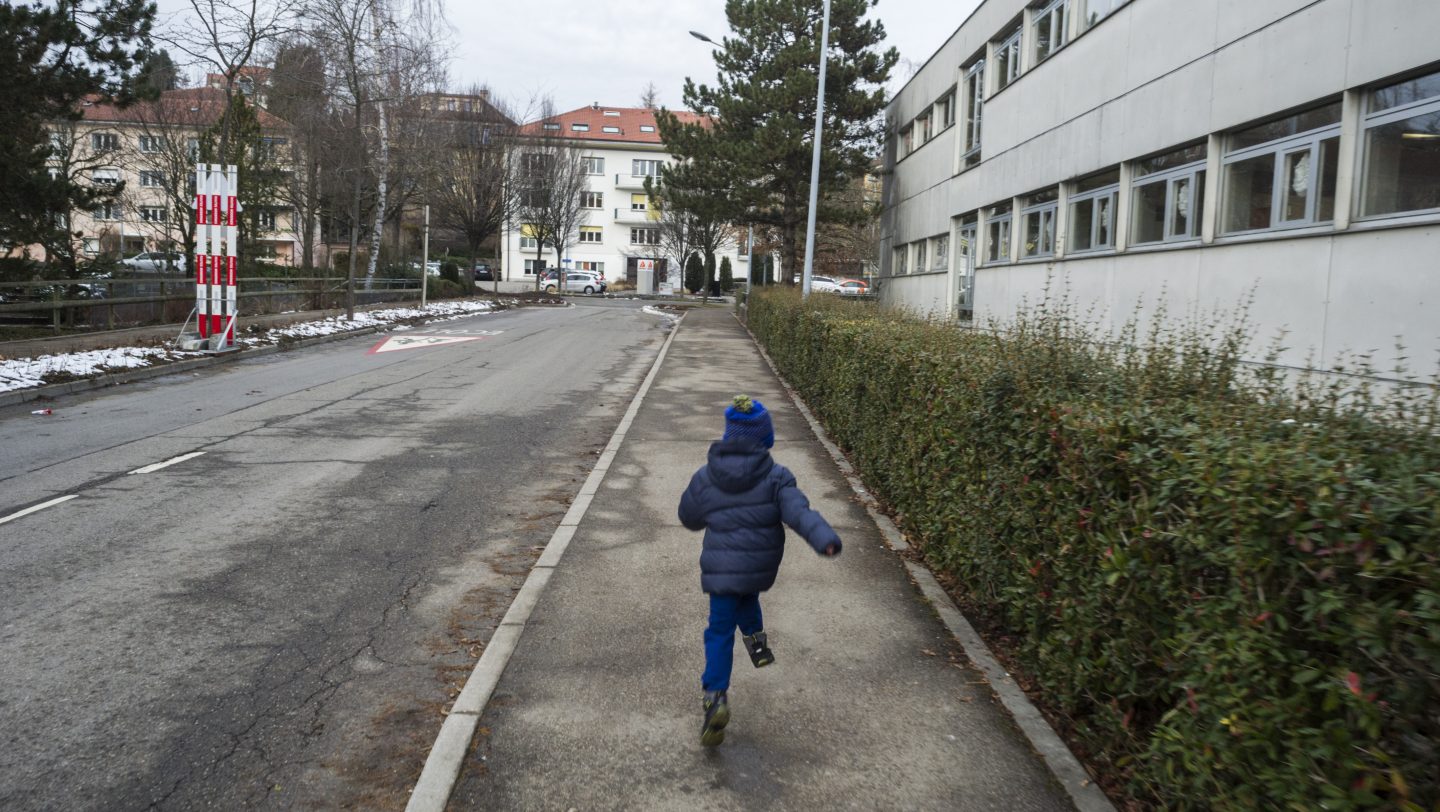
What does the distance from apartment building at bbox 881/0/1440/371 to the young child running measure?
266 cm

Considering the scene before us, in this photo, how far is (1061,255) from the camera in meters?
17.0

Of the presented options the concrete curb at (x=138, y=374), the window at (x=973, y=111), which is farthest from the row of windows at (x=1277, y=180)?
the concrete curb at (x=138, y=374)

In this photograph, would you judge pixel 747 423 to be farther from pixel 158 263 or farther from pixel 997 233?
pixel 158 263

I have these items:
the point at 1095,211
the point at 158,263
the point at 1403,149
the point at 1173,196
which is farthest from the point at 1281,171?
the point at 158,263

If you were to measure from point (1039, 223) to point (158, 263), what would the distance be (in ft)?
108

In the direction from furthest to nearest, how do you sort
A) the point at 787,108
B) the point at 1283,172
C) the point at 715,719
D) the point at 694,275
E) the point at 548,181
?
the point at 694,275 < the point at 548,181 < the point at 787,108 < the point at 1283,172 < the point at 715,719

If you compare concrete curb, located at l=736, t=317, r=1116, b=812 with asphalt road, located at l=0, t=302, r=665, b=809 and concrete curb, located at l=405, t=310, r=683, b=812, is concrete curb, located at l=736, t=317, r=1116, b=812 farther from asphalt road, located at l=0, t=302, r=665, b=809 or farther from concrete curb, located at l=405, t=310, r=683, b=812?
asphalt road, located at l=0, t=302, r=665, b=809

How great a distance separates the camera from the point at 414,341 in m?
27.4

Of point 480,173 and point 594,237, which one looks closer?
point 480,173

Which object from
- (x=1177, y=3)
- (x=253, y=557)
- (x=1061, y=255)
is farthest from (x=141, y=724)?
(x=1061, y=255)

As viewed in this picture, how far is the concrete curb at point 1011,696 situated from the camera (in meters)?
3.79

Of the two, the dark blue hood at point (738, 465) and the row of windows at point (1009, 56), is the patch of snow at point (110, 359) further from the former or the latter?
the row of windows at point (1009, 56)

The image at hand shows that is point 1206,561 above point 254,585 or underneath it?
above

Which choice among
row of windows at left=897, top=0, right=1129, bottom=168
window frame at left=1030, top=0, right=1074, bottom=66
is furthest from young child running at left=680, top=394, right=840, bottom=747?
window frame at left=1030, top=0, right=1074, bottom=66
